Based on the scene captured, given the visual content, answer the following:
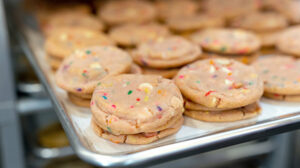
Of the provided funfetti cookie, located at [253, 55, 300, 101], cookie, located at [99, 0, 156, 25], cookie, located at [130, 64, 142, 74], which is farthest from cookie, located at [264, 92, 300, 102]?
cookie, located at [99, 0, 156, 25]

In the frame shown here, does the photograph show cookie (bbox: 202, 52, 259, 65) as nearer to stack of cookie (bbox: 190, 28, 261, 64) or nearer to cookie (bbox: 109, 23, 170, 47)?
stack of cookie (bbox: 190, 28, 261, 64)

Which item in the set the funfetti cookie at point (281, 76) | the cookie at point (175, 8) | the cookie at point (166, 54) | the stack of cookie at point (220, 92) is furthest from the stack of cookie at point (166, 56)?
the cookie at point (175, 8)

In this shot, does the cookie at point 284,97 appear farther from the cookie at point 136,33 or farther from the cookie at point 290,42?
the cookie at point 136,33

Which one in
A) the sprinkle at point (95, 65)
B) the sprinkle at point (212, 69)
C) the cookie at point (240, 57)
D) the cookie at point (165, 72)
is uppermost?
the sprinkle at point (212, 69)

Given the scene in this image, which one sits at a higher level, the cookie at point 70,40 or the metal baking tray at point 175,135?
the cookie at point 70,40

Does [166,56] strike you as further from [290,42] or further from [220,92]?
[290,42]

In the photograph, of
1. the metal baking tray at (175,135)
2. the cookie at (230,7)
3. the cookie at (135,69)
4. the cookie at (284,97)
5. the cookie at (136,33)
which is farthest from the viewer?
the cookie at (230,7)

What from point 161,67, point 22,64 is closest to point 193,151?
point 161,67

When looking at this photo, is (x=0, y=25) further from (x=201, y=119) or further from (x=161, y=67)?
(x=201, y=119)
